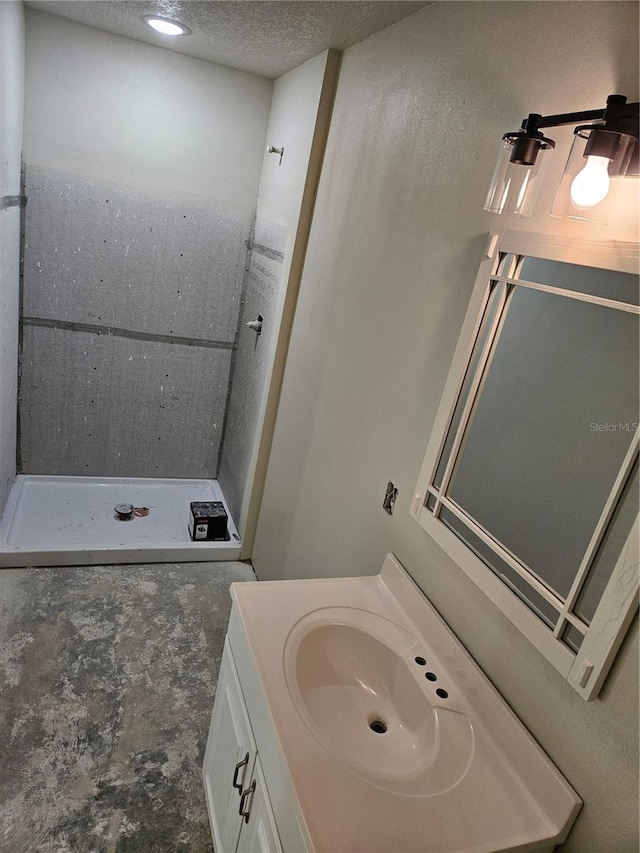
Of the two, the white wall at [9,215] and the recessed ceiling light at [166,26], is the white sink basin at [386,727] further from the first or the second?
the recessed ceiling light at [166,26]

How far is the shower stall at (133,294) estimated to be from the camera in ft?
9.28

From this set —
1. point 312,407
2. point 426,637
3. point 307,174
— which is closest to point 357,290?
point 312,407

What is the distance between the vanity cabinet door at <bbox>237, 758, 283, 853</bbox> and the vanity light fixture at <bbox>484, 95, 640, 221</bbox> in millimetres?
1420

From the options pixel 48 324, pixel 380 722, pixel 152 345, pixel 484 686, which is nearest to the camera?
pixel 484 686

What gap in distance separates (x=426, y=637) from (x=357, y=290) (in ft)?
4.05

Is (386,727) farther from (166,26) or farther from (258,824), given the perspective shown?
(166,26)

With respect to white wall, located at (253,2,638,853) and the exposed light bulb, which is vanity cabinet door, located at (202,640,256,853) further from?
the exposed light bulb

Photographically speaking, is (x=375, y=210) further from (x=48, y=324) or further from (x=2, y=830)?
(x=2, y=830)

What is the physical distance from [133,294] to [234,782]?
8.71ft

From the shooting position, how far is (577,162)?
1.10m

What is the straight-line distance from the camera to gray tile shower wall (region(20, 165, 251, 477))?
9.91ft

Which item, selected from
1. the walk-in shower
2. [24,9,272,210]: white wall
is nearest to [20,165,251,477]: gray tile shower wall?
the walk-in shower

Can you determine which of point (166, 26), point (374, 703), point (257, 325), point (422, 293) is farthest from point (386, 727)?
point (166, 26)

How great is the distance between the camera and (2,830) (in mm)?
1632
